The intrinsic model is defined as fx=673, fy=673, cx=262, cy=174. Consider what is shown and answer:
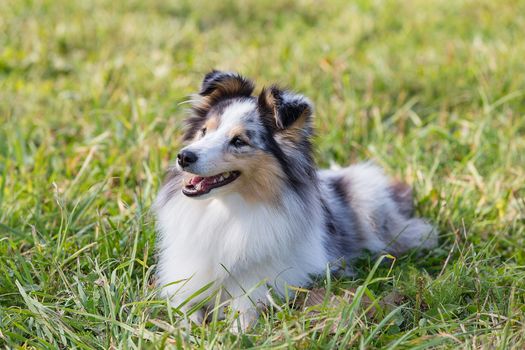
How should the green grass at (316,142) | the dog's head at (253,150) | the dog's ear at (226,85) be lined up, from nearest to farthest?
the green grass at (316,142), the dog's head at (253,150), the dog's ear at (226,85)

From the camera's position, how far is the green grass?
308cm

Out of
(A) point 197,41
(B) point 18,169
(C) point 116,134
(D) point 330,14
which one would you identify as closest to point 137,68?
(A) point 197,41

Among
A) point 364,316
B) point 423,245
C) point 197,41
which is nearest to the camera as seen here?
point 364,316

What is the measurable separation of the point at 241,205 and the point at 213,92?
2.34ft

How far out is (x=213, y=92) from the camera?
3.67m

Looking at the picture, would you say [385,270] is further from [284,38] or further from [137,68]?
[284,38]

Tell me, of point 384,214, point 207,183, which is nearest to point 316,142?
point 384,214

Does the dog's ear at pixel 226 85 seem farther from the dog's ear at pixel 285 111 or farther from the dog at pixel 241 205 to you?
the dog's ear at pixel 285 111

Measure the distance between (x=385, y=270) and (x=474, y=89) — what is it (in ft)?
9.69

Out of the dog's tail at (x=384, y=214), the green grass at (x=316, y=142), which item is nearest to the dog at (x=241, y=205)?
the green grass at (x=316, y=142)

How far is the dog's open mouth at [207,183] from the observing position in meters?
3.21

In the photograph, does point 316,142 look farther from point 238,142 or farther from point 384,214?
point 238,142

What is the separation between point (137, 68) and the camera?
658 centimetres

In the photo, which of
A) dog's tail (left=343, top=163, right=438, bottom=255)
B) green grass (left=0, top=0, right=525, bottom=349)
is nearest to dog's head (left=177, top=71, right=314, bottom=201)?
green grass (left=0, top=0, right=525, bottom=349)
